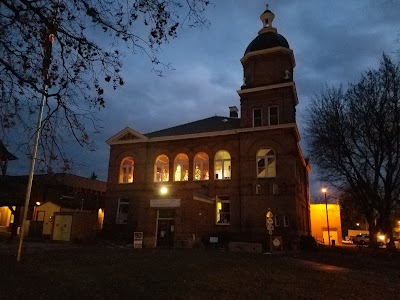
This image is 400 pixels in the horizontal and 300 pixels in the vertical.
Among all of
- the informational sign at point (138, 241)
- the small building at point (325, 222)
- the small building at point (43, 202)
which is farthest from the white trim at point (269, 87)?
the small building at point (325, 222)

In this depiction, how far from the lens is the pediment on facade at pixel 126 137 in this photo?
34513 millimetres

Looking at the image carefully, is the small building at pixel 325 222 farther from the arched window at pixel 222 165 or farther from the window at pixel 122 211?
the window at pixel 122 211

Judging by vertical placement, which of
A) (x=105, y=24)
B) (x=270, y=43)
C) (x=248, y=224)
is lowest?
(x=248, y=224)

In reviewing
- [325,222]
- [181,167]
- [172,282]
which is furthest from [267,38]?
[172,282]

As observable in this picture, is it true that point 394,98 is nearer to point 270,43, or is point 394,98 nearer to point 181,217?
point 270,43

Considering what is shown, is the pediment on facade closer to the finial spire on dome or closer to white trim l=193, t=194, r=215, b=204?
white trim l=193, t=194, r=215, b=204

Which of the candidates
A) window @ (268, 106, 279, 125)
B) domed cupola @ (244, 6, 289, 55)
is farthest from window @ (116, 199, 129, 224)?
domed cupola @ (244, 6, 289, 55)

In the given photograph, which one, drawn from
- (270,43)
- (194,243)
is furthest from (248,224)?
(270,43)

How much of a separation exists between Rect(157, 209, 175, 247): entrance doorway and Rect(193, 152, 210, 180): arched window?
4689mm

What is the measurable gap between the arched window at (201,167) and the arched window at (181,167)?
908 millimetres

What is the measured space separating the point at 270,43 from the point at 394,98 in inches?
468

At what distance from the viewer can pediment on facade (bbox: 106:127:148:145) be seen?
113 feet

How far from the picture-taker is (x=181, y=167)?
3309 cm

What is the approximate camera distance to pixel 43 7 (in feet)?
21.7
